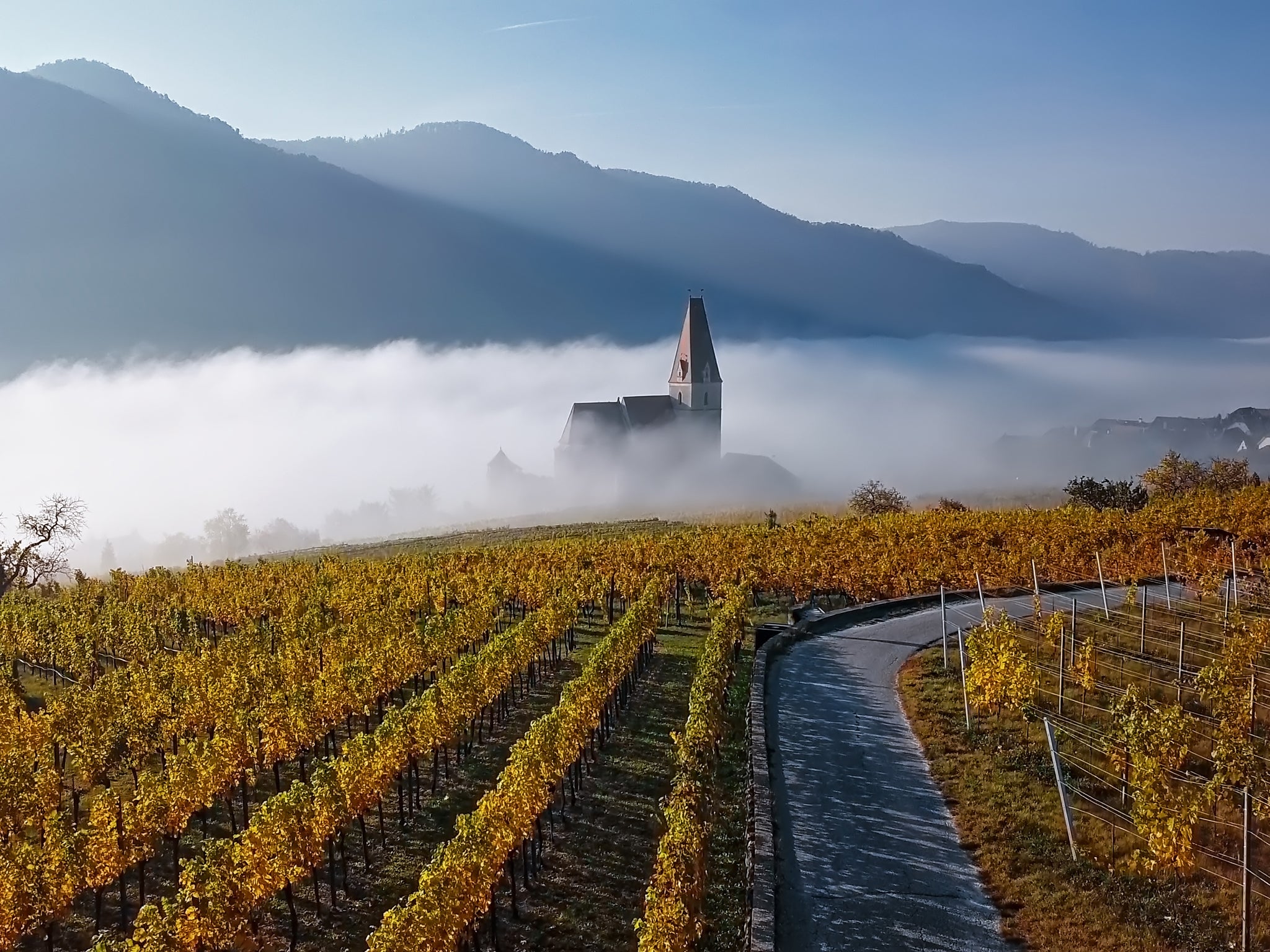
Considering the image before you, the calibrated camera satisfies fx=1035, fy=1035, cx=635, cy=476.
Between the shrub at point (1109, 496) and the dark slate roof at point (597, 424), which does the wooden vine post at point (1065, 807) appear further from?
the dark slate roof at point (597, 424)

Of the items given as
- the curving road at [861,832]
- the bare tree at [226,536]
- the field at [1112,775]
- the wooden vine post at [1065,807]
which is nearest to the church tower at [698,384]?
the bare tree at [226,536]

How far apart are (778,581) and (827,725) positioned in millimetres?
20586

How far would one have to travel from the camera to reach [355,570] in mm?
63719

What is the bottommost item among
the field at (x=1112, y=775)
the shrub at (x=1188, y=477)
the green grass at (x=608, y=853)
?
the green grass at (x=608, y=853)

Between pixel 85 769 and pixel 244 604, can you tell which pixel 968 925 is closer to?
pixel 85 769

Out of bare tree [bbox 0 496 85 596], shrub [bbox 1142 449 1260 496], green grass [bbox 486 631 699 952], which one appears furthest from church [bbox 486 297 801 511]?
green grass [bbox 486 631 699 952]

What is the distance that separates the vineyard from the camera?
20438mm

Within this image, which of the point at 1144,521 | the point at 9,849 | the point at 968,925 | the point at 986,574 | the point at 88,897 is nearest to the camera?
the point at 968,925

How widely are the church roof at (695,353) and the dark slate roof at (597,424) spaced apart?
391 inches

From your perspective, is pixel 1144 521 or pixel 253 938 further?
pixel 1144 521

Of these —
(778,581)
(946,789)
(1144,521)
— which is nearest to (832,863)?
(946,789)

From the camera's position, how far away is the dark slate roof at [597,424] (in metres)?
136

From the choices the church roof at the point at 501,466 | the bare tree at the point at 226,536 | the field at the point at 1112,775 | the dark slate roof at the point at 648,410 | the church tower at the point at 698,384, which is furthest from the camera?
the church roof at the point at 501,466

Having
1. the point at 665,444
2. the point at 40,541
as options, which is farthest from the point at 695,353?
the point at 40,541
